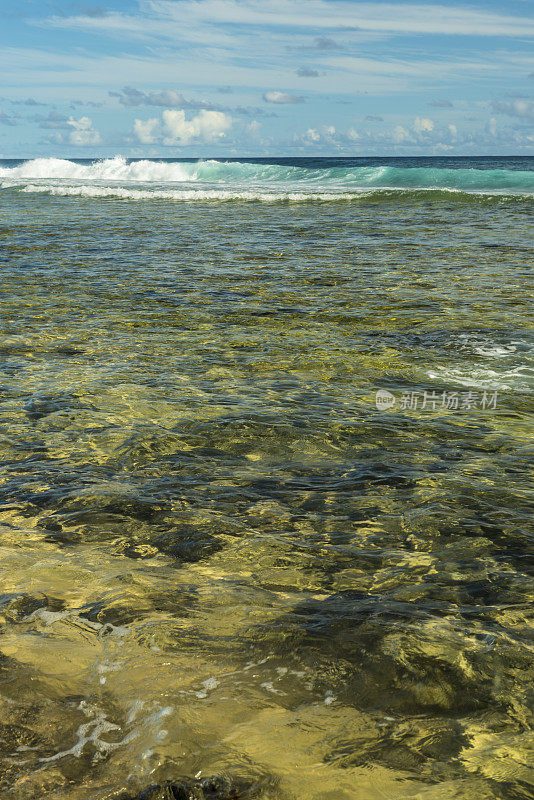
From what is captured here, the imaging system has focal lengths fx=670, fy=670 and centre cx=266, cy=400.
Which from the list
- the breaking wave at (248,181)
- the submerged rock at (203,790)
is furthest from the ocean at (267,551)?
the breaking wave at (248,181)

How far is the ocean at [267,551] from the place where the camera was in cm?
220

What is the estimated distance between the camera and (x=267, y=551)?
354 centimetres

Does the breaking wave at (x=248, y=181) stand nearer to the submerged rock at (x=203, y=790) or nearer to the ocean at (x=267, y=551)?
the ocean at (x=267, y=551)

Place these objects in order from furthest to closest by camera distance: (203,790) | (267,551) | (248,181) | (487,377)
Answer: (248,181) → (487,377) → (267,551) → (203,790)

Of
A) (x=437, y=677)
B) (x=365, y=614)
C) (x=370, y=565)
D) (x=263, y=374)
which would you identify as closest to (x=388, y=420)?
(x=263, y=374)

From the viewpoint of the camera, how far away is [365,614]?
2.99 m

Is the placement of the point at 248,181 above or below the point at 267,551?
above

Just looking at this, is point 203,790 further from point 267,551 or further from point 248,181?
point 248,181

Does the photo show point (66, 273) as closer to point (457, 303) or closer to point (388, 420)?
point (457, 303)

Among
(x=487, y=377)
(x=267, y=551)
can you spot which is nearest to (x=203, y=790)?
(x=267, y=551)

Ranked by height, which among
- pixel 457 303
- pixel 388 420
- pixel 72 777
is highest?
pixel 457 303

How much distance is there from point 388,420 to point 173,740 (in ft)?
11.5

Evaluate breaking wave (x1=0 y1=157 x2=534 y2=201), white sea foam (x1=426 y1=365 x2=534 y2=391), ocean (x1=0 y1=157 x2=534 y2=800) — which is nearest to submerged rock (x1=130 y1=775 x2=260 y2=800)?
ocean (x1=0 y1=157 x2=534 y2=800)

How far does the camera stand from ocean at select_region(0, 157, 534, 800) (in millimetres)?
2201
